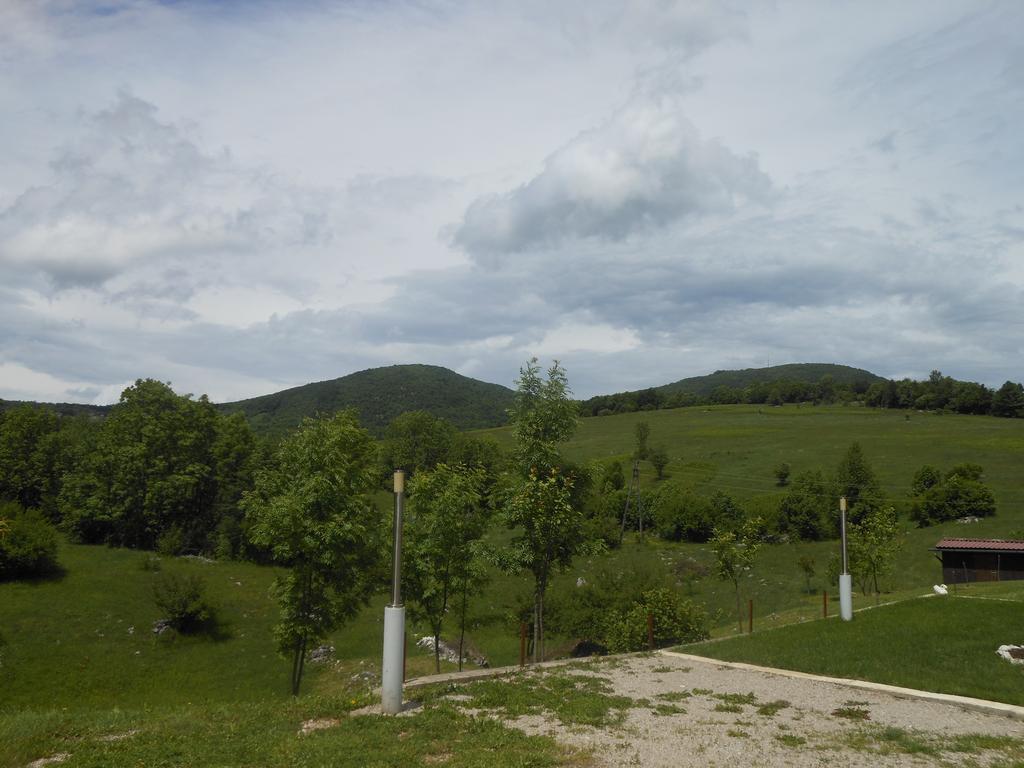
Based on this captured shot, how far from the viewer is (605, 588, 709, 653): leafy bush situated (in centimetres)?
2956

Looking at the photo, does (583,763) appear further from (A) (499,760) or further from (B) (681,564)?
(B) (681,564)

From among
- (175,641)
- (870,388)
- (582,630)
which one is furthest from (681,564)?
(870,388)

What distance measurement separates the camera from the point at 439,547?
25375mm

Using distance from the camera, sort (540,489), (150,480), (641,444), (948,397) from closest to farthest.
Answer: (540,489), (150,480), (641,444), (948,397)

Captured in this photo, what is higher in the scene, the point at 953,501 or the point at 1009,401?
the point at 1009,401

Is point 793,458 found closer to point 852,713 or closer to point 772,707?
point 852,713

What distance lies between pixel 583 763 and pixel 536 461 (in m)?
13.1

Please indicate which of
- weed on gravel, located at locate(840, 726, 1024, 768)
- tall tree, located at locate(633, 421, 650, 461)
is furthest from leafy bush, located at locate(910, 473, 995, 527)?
weed on gravel, located at locate(840, 726, 1024, 768)

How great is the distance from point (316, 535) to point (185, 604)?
28.8 metres

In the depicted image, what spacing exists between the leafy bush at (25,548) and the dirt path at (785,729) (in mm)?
48495

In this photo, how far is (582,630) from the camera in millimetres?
37312

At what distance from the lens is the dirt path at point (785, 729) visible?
9117mm

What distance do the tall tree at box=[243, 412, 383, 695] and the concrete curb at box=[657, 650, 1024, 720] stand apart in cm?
1207

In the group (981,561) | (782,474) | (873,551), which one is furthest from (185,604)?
(782,474)
